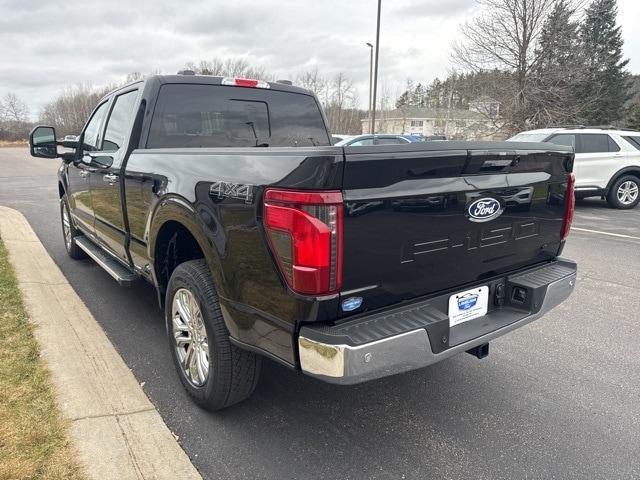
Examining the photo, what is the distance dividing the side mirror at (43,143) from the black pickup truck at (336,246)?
1953 millimetres

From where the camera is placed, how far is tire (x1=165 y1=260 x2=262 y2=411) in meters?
2.52

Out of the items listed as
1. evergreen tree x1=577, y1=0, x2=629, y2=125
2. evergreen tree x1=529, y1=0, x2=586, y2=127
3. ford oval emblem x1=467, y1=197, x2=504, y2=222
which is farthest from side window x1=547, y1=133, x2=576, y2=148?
evergreen tree x1=577, y1=0, x2=629, y2=125

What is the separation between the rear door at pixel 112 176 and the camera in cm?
374

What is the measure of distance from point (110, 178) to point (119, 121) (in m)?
0.55

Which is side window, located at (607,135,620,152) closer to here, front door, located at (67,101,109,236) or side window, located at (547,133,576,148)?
side window, located at (547,133,576,148)

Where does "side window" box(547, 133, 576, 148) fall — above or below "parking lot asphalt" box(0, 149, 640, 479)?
above

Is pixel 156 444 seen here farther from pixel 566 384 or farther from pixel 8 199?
pixel 8 199

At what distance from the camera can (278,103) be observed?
4.11 m

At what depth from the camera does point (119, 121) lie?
4027 millimetres

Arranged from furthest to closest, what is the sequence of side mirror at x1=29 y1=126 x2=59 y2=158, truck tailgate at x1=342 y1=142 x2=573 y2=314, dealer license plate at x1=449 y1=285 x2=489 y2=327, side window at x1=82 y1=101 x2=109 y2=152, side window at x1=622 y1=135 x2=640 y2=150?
side window at x1=622 y1=135 x2=640 y2=150
side mirror at x1=29 y1=126 x2=59 y2=158
side window at x1=82 y1=101 x2=109 y2=152
dealer license plate at x1=449 y1=285 x2=489 y2=327
truck tailgate at x1=342 y1=142 x2=573 y2=314

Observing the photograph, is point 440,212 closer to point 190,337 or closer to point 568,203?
point 568,203

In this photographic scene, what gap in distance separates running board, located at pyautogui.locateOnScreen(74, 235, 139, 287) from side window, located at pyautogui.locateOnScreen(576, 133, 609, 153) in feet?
33.5

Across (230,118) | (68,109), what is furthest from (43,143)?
(68,109)

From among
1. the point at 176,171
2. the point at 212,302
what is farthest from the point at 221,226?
the point at 176,171
